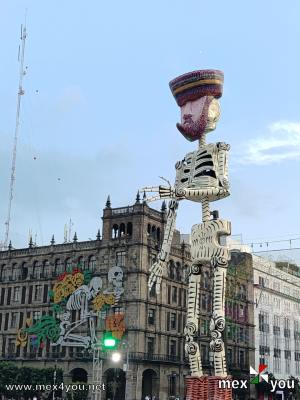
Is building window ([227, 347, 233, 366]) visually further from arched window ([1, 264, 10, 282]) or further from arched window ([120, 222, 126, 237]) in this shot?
arched window ([1, 264, 10, 282])

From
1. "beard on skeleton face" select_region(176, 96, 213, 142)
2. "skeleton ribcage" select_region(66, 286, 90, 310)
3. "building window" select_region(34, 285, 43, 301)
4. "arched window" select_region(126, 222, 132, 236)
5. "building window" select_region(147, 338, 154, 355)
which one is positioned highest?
"arched window" select_region(126, 222, 132, 236)

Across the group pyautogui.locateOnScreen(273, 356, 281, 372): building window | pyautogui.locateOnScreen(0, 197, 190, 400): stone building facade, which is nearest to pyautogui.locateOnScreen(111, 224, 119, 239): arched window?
pyautogui.locateOnScreen(0, 197, 190, 400): stone building facade

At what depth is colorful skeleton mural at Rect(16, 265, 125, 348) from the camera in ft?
205

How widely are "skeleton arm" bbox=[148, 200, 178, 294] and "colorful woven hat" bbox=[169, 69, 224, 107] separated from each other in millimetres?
5578

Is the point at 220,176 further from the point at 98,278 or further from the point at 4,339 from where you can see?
the point at 4,339

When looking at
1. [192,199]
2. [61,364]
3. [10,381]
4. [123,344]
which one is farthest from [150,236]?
[192,199]

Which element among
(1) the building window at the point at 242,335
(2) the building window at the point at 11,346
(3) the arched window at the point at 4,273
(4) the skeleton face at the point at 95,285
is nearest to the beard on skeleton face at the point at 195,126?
(4) the skeleton face at the point at 95,285

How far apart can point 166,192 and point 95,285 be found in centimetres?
3648

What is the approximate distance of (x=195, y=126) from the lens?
32.1 metres

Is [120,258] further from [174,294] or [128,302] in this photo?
[174,294]

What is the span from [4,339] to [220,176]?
46372 millimetres

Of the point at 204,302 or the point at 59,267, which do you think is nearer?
the point at 59,267

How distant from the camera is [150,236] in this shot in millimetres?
64312

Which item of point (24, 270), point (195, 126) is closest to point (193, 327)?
point (195, 126)
